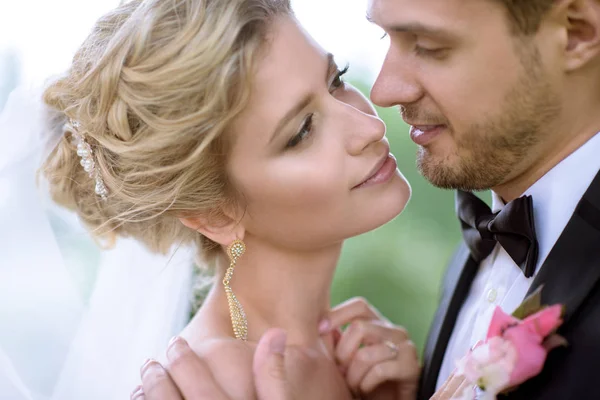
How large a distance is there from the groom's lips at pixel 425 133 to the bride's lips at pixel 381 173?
100 millimetres

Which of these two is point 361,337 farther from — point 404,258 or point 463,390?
point 404,258

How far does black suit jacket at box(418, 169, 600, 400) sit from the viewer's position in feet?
5.07

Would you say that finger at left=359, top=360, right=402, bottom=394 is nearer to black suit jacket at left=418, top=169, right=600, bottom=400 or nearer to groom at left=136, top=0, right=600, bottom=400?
groom at left=136, top=0, right=600, bottom=400

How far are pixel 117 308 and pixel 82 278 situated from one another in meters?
0.16

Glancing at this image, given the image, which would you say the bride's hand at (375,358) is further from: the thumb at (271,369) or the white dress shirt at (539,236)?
the thumb at (271,369)

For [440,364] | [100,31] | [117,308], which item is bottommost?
[440,364]

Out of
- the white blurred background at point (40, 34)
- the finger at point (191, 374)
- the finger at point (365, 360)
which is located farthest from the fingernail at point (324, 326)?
the white blurred background at point (40, 34)

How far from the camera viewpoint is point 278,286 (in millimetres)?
2258

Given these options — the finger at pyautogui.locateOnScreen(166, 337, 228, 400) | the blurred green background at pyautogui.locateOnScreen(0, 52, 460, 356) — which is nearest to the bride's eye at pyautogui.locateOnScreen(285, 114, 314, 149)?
the finger at pyautogui.locateOnScreen(166, 337, 228, 400)

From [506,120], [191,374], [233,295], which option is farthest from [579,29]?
[191,374]

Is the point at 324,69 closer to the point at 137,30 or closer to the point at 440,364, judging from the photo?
the point at 137,30

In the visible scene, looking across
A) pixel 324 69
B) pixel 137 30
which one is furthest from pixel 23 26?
pixel 324 69

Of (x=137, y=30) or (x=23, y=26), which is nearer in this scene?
(x=137, y=30)

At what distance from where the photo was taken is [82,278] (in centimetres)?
247
